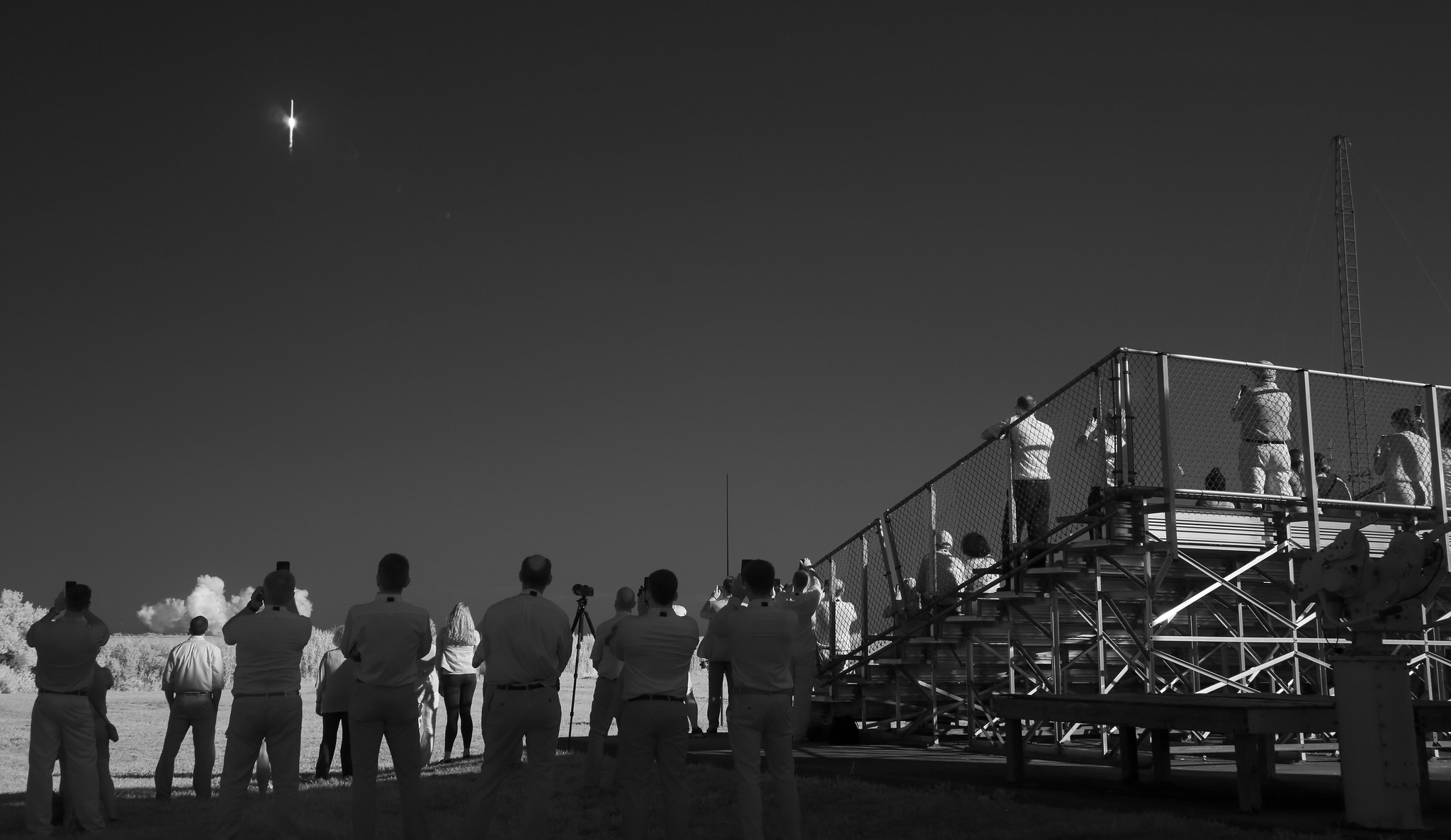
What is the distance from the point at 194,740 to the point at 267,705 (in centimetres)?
379

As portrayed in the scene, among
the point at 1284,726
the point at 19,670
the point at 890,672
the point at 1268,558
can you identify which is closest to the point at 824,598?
the point at 890,672

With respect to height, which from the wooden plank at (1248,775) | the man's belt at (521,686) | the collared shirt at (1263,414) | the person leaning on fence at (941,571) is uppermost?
the collared shirt at (1263,414)

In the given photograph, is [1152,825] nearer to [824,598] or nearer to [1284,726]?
[1284,726]

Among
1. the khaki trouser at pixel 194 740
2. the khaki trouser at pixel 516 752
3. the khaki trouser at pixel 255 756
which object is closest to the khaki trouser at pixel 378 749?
the khaki trouser at pixel 516 752

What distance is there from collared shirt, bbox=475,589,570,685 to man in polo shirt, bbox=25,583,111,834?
3.39m

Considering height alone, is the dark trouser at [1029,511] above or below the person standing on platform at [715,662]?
above

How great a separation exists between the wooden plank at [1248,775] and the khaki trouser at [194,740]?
8305mm

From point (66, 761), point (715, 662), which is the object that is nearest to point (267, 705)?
point (66, 761)

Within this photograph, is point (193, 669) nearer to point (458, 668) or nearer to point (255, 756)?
point (458, 668)

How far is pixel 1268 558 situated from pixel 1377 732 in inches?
246

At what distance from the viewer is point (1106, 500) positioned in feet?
40.2

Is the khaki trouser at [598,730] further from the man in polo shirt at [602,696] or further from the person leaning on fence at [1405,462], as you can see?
the person leaning on fence at [1405,462]

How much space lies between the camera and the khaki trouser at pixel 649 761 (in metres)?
7.27

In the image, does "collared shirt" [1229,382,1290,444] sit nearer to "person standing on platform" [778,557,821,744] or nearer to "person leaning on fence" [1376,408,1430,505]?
"person leaning on fence" [1376,408,1430,505]
